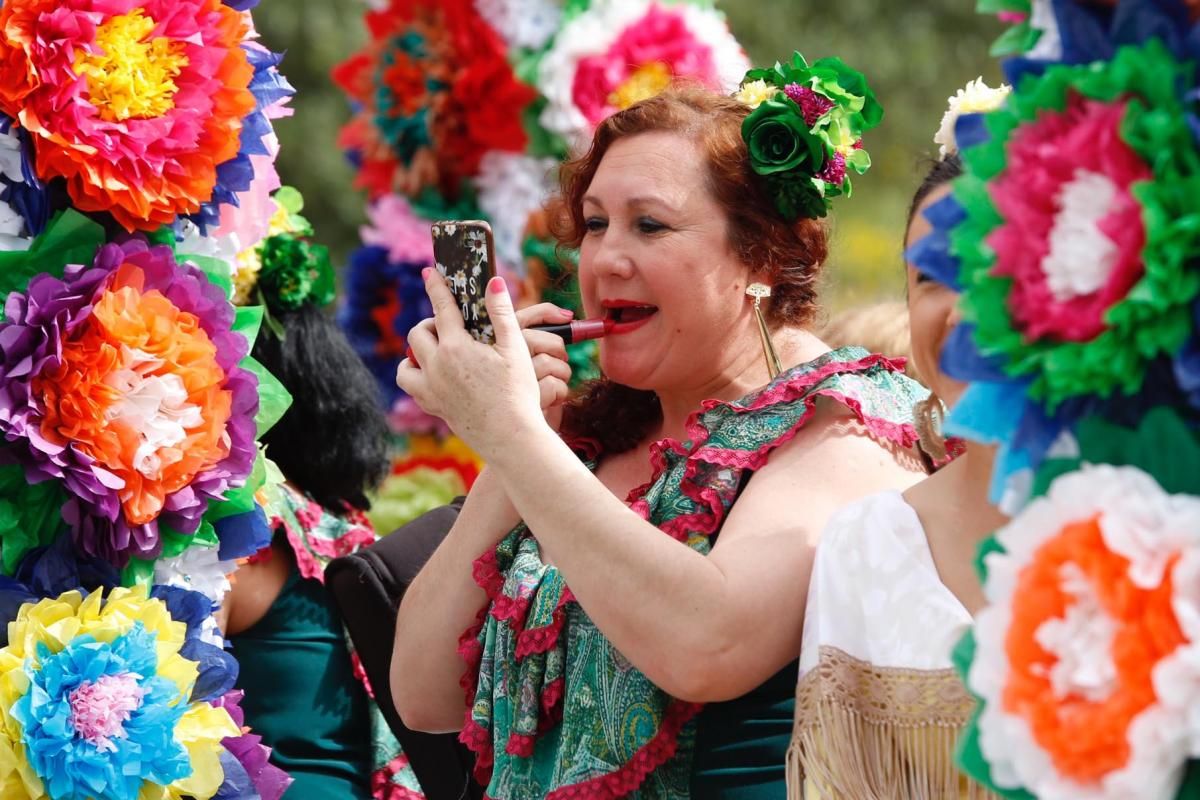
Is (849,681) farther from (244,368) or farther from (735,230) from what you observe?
(244,368)

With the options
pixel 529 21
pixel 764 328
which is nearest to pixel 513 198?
pixel 529 21

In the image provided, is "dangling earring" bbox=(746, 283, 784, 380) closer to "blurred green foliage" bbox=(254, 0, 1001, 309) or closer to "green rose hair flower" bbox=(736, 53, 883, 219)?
"green rose hair flower" bbox=(736, 53, 883, 219)

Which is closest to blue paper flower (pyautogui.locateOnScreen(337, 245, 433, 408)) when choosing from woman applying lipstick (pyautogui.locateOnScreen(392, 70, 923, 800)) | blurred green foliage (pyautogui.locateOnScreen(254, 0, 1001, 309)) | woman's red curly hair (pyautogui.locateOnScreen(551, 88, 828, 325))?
woman applying lipstick (pyautogui.locateOnScreen(392, 70, 923, 800))

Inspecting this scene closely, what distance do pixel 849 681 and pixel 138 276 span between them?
48.8 inches

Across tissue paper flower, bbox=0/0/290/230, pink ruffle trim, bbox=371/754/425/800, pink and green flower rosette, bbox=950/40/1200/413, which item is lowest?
pink ruffle trim, bbox=371/754/425/800

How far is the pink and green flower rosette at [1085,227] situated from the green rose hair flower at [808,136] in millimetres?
1014

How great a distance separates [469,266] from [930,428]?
0.70 metres

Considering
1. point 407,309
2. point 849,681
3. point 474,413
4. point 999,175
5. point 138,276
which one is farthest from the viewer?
point 407,309

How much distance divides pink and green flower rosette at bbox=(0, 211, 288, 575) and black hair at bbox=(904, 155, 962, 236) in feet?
3.51

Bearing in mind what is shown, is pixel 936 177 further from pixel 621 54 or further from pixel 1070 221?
pixel 621 54

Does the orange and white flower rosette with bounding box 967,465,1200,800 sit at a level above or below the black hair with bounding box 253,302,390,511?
below

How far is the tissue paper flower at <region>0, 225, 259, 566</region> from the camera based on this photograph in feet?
7.43

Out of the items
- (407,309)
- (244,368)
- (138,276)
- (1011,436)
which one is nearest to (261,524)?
(244,368)

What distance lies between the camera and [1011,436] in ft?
4.64
